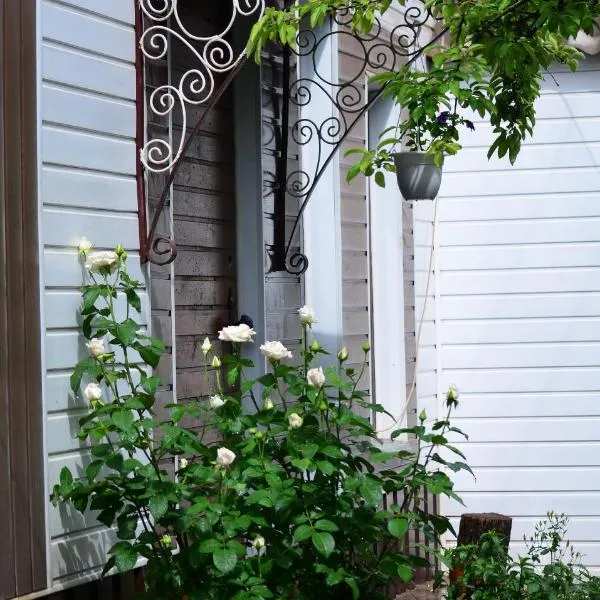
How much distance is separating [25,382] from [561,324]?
5238mm

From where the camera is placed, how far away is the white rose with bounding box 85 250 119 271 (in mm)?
4156

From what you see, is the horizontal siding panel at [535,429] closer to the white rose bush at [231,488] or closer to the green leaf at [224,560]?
the white rose bush at [231,488]

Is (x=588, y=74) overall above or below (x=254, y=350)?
above

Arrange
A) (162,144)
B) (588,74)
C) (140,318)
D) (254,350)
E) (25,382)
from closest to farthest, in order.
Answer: (25,382) → (140,318) → (162,144) → (254,350) → (588,74)

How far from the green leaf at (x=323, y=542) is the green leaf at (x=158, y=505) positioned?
1.61 ft

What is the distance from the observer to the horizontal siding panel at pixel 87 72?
4.32 m

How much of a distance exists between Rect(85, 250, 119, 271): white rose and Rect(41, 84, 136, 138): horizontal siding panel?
20.6 inches

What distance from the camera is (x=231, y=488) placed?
13.5ft

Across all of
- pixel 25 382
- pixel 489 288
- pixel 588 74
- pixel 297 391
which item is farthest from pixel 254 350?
pixel 588 74

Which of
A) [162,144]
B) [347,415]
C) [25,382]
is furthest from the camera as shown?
[162,144]

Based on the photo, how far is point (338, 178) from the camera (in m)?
6.70

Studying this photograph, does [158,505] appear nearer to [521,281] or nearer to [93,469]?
[93,469]

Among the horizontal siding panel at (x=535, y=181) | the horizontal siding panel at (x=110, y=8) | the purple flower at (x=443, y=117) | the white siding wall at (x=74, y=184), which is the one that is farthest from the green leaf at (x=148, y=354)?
the horizontal siding panel at (x=535, y=181)

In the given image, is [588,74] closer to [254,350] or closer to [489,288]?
[489,288]
